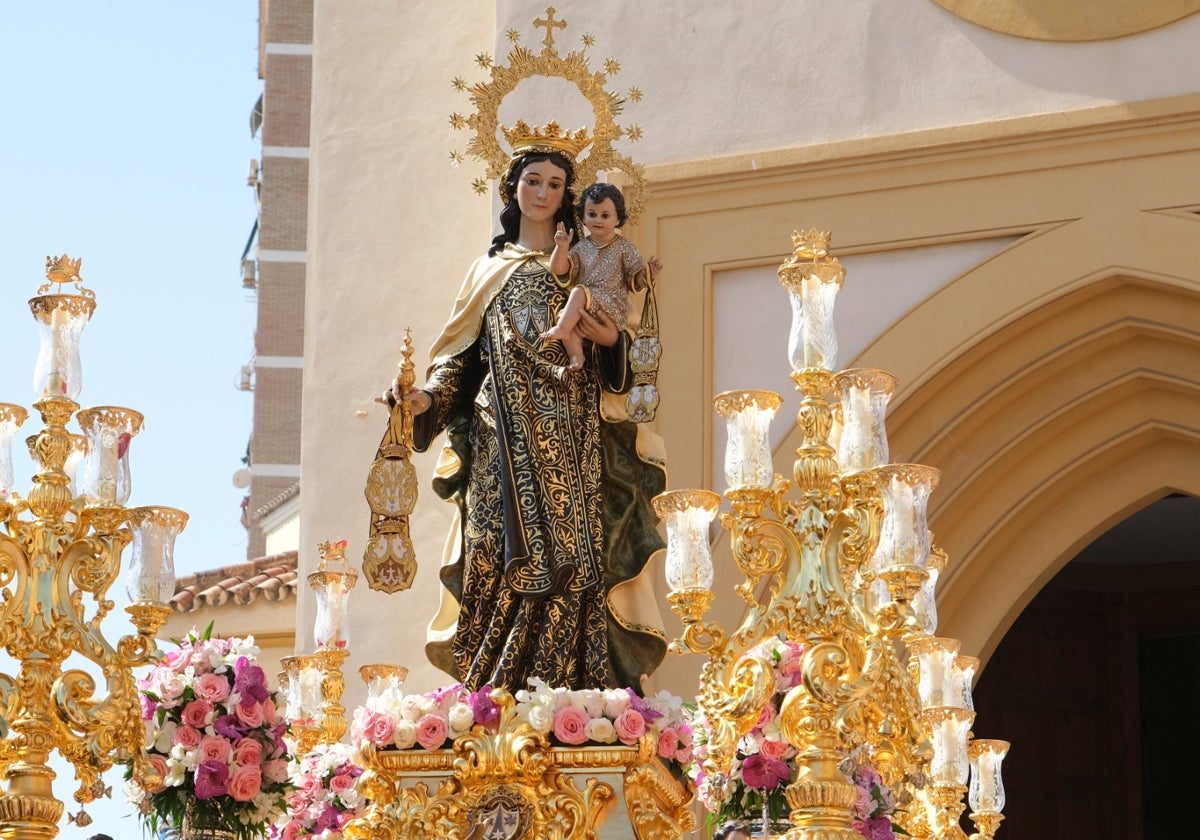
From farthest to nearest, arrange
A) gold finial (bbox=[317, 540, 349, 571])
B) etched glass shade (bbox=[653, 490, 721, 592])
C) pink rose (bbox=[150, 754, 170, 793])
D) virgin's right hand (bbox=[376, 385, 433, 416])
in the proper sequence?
gold finial (bbox=[317, 540, 349, 571]), virgin's right hand (bbox=[376, 385, 433, 416]), pink rose (bbox=[150, 754, 170, 793]), etched glass shade (bbox=[653, 490, 721, 592])

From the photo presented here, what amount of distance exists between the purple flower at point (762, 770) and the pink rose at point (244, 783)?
1544 mm

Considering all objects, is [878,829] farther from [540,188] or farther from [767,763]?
[540,188]

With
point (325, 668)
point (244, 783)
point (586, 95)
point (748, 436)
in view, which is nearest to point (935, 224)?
point (586, 95)

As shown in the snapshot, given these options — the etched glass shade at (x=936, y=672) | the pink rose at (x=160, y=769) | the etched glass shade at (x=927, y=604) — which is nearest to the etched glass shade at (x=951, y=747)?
the etched glass shade at (x=936, y=672)

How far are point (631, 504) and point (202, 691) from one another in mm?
1487

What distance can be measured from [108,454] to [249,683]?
97 cm

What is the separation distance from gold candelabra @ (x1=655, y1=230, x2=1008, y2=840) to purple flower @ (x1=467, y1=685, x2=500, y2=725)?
1.89ft

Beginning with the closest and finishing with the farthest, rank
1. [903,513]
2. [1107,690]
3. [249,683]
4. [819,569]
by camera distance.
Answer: [903,513]
[819,569]
[249,683]
[1107,690]

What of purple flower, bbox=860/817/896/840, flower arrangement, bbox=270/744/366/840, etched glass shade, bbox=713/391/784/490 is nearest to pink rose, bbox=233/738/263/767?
flower arrangement, bbox=270/744/366/840

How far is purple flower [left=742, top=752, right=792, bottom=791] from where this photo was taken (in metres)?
7.03

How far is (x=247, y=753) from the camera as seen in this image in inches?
274

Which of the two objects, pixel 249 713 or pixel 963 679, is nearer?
pixel 249 713

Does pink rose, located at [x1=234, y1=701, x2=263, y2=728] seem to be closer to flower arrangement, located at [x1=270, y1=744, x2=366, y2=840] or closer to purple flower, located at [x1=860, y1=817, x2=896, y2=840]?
flower arrangement, located at [x1=270, y1=744, x2=366, y2=840]

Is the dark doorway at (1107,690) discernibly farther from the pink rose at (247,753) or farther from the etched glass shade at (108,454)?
the etched glass shade at (108,454)
